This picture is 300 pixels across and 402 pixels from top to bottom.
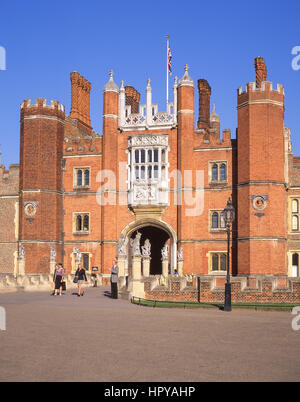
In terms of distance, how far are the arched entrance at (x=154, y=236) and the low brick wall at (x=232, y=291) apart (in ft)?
31.5

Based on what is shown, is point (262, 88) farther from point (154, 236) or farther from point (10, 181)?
point (10, 181)

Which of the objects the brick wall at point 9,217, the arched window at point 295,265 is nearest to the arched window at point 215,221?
the arched window at point 295,265

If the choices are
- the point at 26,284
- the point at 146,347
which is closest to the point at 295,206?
the point at 26,284

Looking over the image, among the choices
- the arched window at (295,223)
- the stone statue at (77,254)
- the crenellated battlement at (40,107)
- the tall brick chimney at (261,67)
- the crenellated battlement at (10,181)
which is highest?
the tall brick chimney at (261,67)

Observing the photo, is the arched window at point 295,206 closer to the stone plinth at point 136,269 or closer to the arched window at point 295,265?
the arched window at point 295,265

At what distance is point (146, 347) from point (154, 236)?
3178 centimetres

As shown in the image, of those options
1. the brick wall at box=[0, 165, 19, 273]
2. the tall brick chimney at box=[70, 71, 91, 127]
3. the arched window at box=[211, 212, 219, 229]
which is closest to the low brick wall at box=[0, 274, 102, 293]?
the brick wall at box=[0, 165, 19, 273]

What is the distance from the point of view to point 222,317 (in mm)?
16594

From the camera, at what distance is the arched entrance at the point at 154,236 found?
36375 millimetres

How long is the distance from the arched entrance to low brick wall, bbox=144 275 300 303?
9.60 meters

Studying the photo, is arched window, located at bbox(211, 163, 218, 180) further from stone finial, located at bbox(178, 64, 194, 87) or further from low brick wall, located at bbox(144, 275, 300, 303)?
low brick wall, located at bbox(144, 275, 300, 303)
